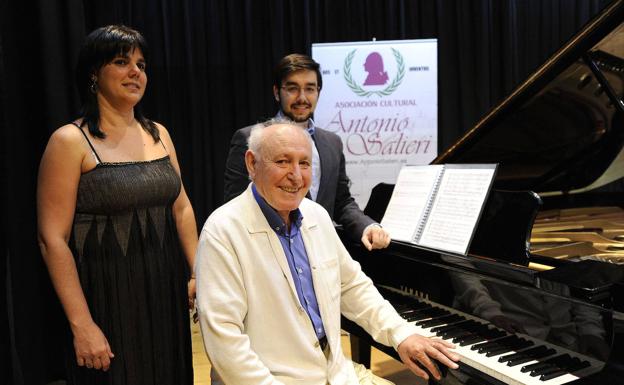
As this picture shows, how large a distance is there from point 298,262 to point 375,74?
328cm

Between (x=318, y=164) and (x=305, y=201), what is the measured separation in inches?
31.5

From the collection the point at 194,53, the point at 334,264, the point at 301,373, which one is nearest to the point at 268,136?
the point at 334,264

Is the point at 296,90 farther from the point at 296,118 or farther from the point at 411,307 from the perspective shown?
the point at 411,307

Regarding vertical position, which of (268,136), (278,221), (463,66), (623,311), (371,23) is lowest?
(623,311)

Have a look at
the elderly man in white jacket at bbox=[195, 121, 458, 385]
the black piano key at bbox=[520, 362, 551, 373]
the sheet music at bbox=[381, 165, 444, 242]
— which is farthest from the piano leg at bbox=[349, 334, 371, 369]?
the black piano key at bbox=[520, 362, 551, 373]

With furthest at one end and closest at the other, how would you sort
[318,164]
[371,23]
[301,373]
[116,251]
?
1. [371,23]
2. [318,164]
3. [116,251]
4. [301,373]

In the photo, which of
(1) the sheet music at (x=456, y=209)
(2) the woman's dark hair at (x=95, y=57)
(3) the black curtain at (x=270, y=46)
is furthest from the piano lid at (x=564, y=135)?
(3) the black curtain at (x=270, y=46)

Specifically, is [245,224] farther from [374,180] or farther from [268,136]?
[374,180]

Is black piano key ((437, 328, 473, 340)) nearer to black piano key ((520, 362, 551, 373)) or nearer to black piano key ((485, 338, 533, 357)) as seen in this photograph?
black piano key ((485, 338, 533, 357))

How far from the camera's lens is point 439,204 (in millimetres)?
2156

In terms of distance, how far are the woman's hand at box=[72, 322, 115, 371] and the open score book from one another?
1236 millimetres

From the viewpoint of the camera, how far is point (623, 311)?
149 cm

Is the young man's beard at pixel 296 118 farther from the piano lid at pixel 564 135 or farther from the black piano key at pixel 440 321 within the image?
the black piano key at pixel 440 321

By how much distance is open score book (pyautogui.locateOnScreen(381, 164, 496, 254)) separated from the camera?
6.53 ft
